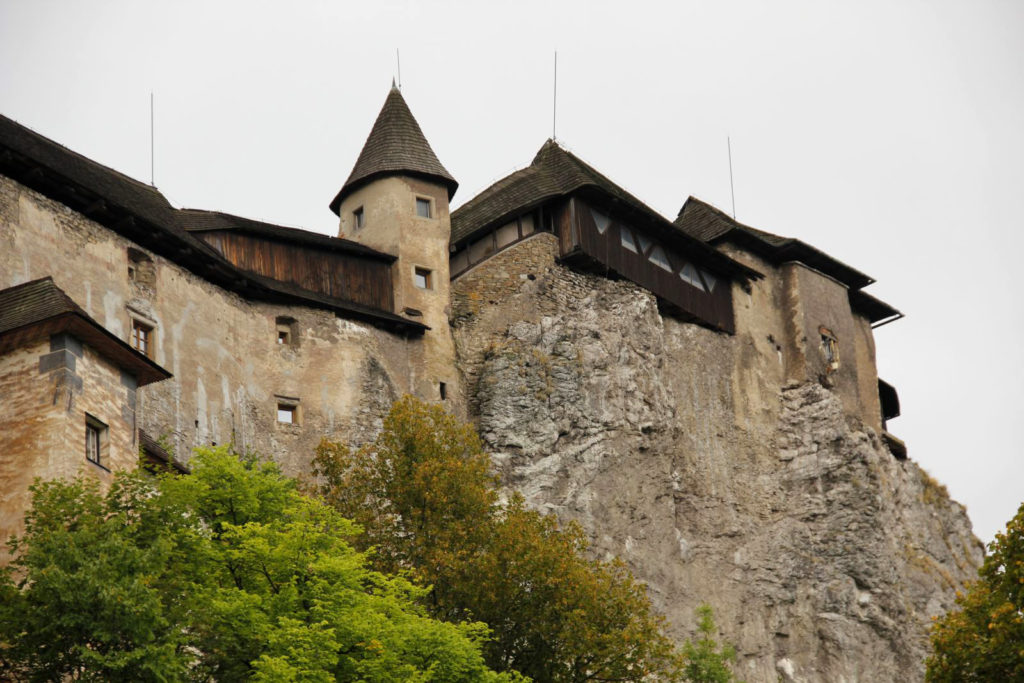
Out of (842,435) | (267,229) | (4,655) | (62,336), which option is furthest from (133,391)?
(842,435)

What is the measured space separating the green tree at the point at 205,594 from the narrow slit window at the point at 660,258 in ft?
72.5

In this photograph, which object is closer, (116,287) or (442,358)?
(116,287)

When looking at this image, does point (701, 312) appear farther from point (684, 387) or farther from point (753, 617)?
point (753, 617)

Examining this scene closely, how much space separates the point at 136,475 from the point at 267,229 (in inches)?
657

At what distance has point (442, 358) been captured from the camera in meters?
43.8

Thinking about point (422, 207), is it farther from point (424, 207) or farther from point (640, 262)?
point (640, 262)

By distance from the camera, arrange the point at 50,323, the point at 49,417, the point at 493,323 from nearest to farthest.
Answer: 1. the point at 49,417
2. the point at 50,323
3. the point at 493,323

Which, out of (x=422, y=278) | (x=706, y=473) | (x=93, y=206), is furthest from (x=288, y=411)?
(x=706, y=473)

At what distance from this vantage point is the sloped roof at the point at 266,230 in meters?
41.2

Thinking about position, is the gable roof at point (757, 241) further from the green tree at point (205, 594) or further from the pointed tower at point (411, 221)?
the green tree at point (205, 594)

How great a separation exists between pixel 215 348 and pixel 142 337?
2.61 meters

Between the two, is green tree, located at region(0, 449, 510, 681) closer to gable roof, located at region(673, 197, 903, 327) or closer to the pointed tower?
the pointed tower

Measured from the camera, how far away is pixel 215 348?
128 feet

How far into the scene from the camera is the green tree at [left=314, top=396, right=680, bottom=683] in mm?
33344
